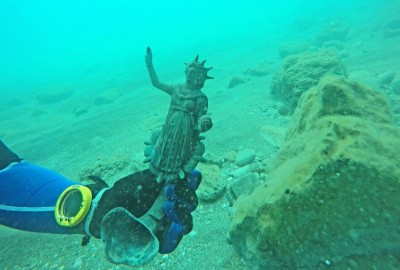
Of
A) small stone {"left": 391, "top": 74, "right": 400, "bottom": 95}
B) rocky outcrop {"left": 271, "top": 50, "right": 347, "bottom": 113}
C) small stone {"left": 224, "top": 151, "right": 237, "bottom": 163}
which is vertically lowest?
small stone {"left": 224, "top": 151, "right": 237, "bottom": 163}

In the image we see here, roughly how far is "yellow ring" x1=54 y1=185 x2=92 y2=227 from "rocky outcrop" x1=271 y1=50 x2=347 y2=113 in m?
5.65

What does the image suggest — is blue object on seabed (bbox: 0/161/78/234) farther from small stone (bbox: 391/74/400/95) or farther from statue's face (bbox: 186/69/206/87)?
small stone (bbox: 391/74/400/95)

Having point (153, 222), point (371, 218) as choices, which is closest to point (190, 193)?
point (153, 222)

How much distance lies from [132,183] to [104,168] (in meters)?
3.40

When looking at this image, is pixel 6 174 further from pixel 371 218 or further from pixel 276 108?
pixel 276 108

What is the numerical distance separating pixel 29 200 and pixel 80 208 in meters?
0.50

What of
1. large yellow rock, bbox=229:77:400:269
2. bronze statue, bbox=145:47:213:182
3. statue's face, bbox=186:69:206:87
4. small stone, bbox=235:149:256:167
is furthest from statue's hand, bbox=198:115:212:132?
small stone, bbox=235:149:256:167

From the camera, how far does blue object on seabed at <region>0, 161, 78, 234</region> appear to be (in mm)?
2133

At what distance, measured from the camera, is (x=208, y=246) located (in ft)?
10.3

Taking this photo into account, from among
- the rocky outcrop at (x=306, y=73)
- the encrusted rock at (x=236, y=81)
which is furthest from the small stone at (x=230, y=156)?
the encrusted rock at (x=236, y=81)

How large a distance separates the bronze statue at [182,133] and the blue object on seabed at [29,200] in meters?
0.88

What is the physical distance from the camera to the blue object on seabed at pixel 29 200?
2133 mm

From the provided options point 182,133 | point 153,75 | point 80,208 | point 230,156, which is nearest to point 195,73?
point 153,75

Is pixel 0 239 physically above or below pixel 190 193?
below
